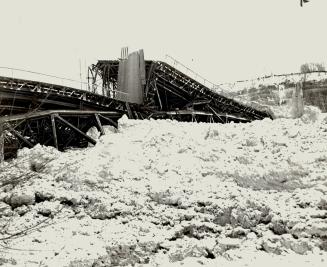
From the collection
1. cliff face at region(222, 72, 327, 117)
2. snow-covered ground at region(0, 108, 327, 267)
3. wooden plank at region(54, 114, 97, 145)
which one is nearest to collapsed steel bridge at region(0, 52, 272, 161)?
wooden plank at region(54, 114, 97, 145)

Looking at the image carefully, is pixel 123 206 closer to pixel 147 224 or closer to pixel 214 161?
pixel 147 224

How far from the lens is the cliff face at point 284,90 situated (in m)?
40.4

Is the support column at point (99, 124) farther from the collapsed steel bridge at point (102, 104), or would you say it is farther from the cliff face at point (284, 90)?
the cliff face at point (284, 90)

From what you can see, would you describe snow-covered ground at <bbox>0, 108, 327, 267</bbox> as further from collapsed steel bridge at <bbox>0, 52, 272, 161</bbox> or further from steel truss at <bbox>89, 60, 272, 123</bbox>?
steel truss at <bbox>89, 60, 272, 123</bbox>

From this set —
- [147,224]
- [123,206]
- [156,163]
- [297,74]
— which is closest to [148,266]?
[147,224]

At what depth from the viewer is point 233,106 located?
1121 inches

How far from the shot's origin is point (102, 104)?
19.6 meters

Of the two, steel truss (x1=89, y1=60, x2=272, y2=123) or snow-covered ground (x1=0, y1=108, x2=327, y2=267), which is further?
steel truss (x1=89, y1=60, x2=272, y2=123)

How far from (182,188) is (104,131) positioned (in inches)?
308

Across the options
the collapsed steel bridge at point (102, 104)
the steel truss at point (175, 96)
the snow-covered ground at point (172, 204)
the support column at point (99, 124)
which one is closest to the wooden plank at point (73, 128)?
the collapsed steel bridge at point (102, 104)

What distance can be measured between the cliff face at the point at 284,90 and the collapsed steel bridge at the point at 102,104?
403 inches

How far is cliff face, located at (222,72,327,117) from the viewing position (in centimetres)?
4041

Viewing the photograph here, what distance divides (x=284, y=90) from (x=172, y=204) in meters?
36.6

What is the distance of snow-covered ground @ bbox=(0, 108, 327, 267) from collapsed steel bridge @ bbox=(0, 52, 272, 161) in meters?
1.90
